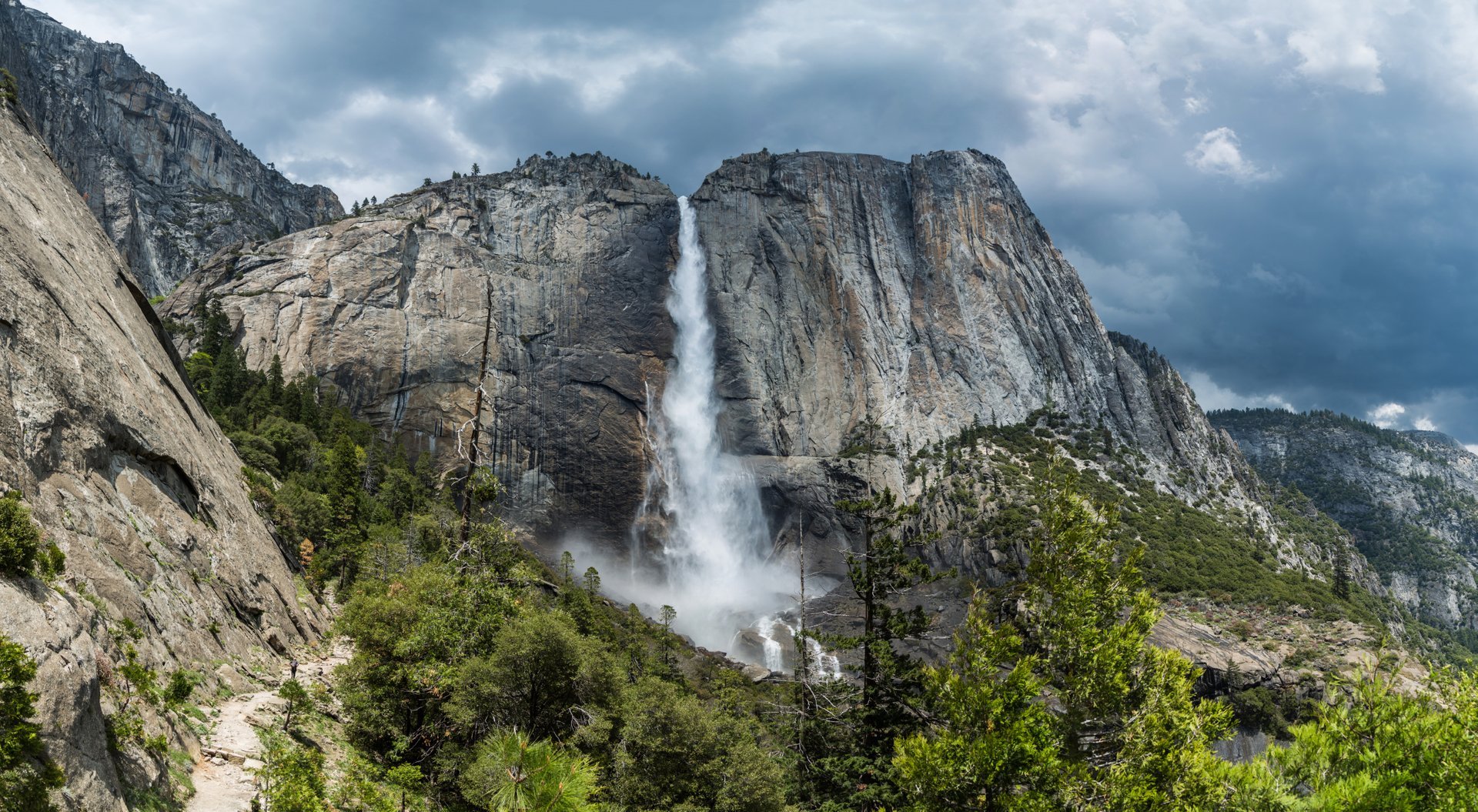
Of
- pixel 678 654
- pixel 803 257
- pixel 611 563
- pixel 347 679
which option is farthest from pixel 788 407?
pixel 347 679

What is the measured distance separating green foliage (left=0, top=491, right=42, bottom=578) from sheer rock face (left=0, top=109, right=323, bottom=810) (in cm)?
20

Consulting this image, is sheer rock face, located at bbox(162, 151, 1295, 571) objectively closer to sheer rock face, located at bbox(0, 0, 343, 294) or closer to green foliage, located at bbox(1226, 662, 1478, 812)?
sheer rock face, located at bbox(0, 0, 343, 294)

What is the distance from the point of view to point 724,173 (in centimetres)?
12619

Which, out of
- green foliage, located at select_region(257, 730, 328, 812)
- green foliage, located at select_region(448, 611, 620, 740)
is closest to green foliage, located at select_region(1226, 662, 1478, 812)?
green foliage, located at select_region(448, 611, 620, 740)

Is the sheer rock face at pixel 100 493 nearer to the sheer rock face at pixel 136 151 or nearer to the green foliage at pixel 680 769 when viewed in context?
the green foliage at pixel 680 769

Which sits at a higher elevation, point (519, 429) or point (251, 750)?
point (519, 429)

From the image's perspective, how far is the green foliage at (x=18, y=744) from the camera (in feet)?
25.8

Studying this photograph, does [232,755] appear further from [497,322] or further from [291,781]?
[497,322]

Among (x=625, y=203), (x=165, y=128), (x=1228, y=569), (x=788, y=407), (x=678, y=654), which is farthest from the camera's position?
(x=165, y=128)

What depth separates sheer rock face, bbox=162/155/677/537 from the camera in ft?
310

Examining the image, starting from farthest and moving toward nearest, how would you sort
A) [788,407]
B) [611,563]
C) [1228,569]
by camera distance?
[788,407], [611,563], [1228,569]

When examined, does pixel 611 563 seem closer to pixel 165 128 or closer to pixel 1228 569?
pixel 1228 569

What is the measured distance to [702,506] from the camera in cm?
10256

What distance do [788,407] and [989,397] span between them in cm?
3160
